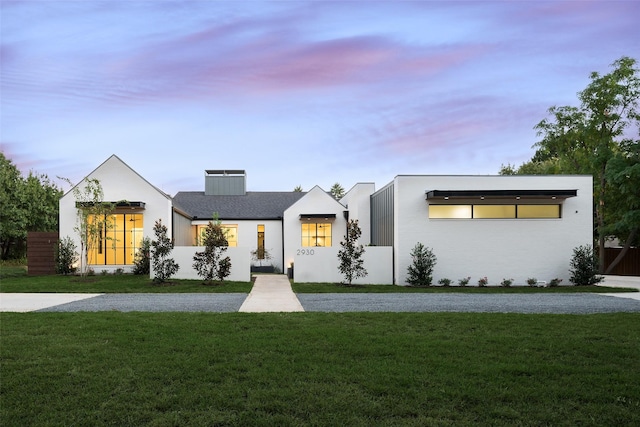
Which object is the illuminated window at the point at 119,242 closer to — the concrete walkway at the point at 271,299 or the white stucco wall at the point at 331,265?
the concrete walkway at the point at 271,299

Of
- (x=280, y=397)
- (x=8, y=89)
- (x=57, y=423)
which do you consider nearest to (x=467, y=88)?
(x=8, y=89)

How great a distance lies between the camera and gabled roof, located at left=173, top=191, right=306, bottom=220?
2720cm

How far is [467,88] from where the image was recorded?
1795cm

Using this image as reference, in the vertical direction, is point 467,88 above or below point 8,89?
above

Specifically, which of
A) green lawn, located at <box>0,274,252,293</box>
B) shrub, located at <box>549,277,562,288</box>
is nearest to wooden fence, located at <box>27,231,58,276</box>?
green lawn, located at <box>0,274,252,293</box>

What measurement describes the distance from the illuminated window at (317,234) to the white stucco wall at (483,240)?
287 inches

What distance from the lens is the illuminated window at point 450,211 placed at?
18.1 meters

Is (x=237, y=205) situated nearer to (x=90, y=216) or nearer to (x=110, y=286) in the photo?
(x=90, y=216)

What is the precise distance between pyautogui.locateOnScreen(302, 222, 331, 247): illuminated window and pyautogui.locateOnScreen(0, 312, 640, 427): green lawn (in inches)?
654

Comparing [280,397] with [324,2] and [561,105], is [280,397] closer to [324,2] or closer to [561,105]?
[324,2]

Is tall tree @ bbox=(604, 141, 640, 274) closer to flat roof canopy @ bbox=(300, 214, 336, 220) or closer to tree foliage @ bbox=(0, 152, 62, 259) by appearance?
flat roof canopy @ bbox=(300, 214, 336, 220)

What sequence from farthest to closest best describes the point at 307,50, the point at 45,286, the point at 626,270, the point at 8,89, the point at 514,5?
1. the point at 626,270
2. the point at 45,286
3. the point at 307,50
4. the point at 8,89
5. the point at 514,5

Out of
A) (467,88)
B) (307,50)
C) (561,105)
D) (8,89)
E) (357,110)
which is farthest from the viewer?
(561,105)

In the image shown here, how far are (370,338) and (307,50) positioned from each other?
34.0 feet
